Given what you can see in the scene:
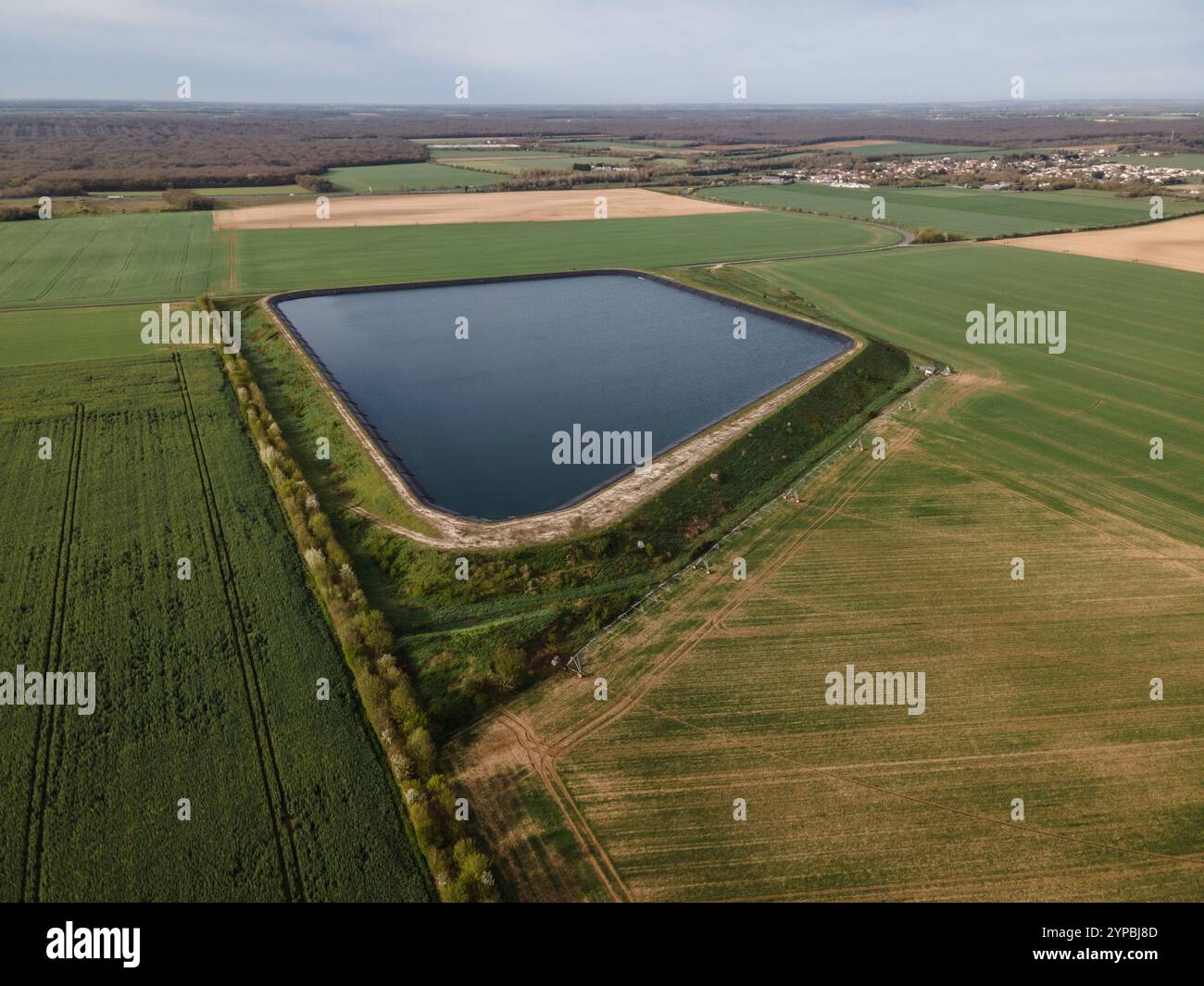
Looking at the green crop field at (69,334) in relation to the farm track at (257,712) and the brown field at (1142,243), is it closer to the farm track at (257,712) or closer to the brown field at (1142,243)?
the farm track at (257,712)

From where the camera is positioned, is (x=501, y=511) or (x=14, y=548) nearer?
(x=14, y=548)

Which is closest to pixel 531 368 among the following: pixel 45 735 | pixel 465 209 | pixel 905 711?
pixel 905 711

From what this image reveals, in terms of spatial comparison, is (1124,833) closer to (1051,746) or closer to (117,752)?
(1051,746)

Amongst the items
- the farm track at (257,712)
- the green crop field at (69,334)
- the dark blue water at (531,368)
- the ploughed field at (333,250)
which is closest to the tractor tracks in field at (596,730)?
the farm track at (257,712)

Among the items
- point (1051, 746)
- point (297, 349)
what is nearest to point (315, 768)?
point (1051, 746)

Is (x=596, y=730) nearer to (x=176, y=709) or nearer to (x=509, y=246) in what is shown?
(x=176, y=709)

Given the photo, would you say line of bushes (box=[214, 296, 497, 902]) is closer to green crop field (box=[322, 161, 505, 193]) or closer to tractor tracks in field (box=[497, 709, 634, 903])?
tractor tracks in field (box=[497, 709, 634, 903])

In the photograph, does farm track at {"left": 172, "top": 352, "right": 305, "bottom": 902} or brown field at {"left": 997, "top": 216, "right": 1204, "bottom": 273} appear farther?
brown field at {"left": 997, "top": 216, "right": 1204, "bottom": 273}

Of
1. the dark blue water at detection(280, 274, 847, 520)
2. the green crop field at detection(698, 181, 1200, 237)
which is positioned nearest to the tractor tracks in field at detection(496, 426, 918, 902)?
the dark blue water at detection(280, 274, 847, 520)
